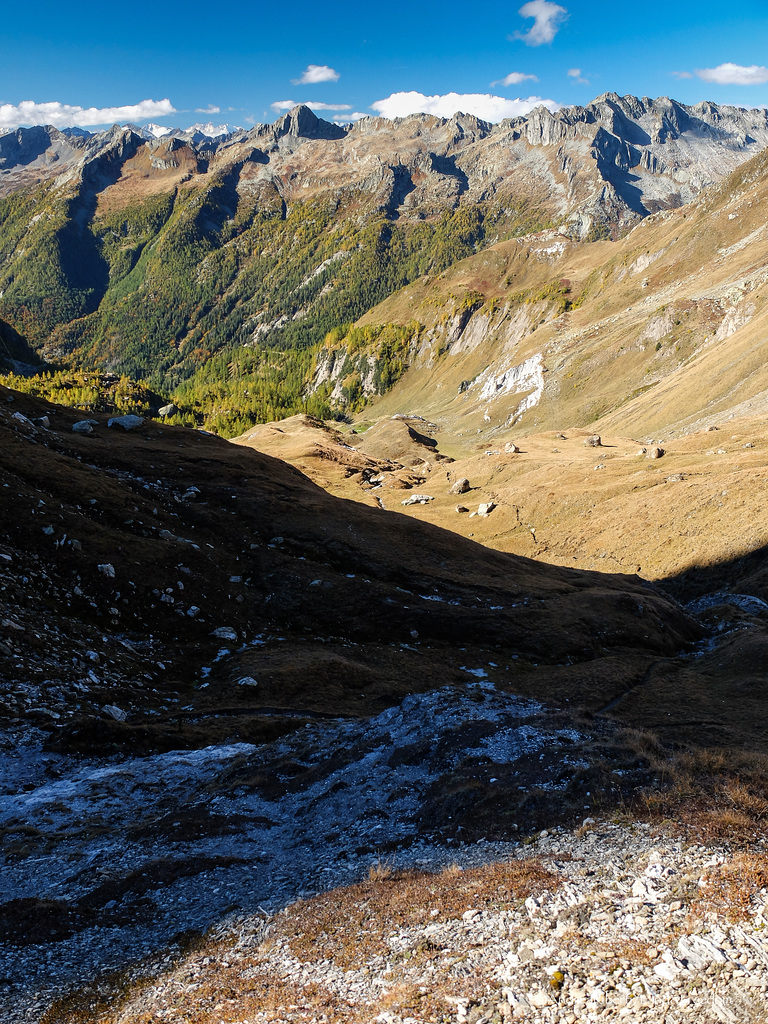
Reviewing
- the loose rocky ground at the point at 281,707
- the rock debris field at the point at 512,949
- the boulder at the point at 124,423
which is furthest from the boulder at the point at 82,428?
the rock debris field at the point at 512,949

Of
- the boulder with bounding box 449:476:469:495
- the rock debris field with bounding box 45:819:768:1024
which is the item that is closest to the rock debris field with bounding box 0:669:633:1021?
the rock debris field with bounding box 45:819:768:1024

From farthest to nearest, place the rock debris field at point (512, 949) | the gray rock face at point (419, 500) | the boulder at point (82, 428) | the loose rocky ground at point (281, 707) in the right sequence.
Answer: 1. the gray rock face at point (419, 500)
2. the boulder at point (82, 428)
3. the loose rocky ground at point (281, 707)
4. the rock debris field at point (512, 949)

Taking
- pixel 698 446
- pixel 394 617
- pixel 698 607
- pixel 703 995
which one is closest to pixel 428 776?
pixel 703 995

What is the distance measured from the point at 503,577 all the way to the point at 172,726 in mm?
47729

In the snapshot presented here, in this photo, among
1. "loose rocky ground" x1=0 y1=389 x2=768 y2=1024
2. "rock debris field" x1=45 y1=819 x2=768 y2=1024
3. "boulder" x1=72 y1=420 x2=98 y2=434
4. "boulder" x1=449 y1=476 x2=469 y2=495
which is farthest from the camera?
"boulder" x1=449 y1=476 x2=469 y2=495

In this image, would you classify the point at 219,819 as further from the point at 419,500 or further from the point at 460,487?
the point at 460,487

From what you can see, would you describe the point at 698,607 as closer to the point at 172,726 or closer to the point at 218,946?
the point at 172,726

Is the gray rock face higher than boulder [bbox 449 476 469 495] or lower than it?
lower

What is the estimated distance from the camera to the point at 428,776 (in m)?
24.8

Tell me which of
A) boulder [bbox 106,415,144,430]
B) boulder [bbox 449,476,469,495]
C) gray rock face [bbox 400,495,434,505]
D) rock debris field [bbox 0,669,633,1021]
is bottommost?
rock debris field [bbox 0,669,633,1021]

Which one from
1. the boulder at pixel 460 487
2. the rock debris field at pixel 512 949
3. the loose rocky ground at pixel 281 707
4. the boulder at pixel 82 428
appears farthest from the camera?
the boulder at pixel 460 487

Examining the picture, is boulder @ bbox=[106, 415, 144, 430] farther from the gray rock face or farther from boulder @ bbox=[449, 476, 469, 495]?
boulder @ bbox=[449, 476, 469, 495]

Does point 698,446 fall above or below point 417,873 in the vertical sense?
above

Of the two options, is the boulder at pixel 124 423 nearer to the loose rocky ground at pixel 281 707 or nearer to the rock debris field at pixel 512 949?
the loose rocky ground at pixel 281 707
